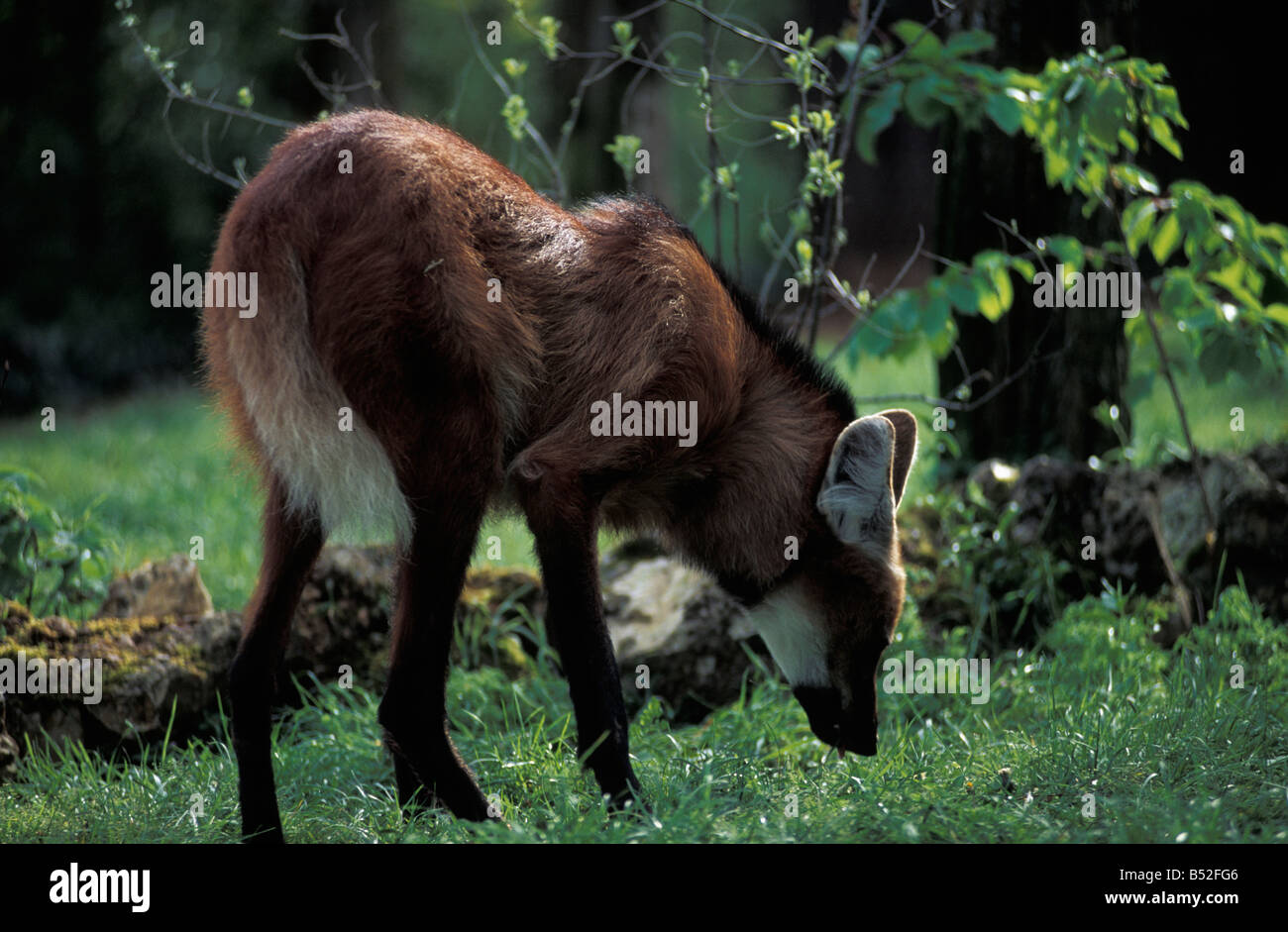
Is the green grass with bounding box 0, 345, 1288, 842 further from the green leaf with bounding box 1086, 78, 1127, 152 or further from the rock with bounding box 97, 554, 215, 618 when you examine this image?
the green leaf with bounding box 1086, 78, 1127, 152

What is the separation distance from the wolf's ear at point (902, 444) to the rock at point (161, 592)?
2.49 m

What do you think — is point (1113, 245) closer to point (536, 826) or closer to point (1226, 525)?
point (1226, 525)

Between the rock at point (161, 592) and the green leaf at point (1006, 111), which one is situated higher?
the green leaf at point (1006, 111)

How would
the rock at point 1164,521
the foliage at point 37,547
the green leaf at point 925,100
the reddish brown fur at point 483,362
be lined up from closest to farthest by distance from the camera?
the reddish brown fur at point 483,362 → the foliage at point 37,547 → the green leaf at point 925,100 → the rock at point 1164,521

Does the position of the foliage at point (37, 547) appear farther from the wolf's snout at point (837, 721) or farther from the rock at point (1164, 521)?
the rock at point (1164, 521)

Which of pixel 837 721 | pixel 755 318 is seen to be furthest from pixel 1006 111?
pixel 837 721

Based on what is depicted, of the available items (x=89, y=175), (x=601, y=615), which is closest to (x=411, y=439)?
(x=601, y=615)

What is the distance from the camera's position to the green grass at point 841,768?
2652mm

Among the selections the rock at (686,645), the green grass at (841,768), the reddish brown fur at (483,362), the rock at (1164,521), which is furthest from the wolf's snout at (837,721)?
the rock at (1164,521)

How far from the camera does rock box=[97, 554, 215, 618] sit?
158 inches

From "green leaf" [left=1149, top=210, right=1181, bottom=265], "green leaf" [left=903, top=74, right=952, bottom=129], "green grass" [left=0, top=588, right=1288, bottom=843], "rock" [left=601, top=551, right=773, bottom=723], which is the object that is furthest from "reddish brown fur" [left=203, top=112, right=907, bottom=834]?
"green leaf" [left=1149, top=210, right=1181, bottom=265]

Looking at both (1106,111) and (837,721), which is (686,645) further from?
(1106,111)

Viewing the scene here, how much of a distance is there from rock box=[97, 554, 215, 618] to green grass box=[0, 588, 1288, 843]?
611mm

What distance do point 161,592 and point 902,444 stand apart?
270 cm
